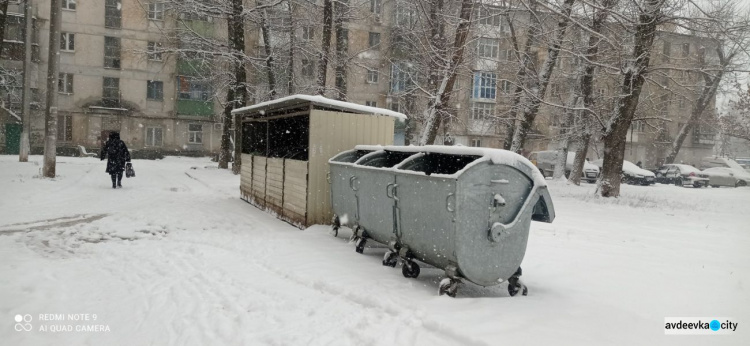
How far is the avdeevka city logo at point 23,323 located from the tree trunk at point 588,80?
13.2 meters

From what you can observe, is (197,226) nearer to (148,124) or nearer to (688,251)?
(688,251)

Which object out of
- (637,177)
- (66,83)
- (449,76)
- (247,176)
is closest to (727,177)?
(637,177)

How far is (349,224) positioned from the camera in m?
7.81

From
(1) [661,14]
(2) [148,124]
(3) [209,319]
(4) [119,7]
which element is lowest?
(3) [209,319]

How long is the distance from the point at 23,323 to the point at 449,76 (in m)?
14.3

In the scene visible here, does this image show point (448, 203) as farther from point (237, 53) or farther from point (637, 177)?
point (637, 177)

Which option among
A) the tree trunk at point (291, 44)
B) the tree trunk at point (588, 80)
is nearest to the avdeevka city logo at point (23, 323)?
the tree trunk at point (588, 80)

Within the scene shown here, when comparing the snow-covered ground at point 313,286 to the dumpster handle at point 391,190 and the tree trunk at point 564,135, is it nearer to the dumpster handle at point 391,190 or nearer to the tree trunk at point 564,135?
the dumpster handle at point 391,190

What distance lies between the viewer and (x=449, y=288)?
516 centimetres

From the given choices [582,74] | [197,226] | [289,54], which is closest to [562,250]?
[197,226]

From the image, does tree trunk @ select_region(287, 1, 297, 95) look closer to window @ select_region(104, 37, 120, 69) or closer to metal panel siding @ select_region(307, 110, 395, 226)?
metal panel siding @ select_region(307, 110, 395, 226)

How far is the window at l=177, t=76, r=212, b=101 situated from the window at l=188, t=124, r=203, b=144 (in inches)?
88.8

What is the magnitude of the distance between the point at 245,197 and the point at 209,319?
361 inches

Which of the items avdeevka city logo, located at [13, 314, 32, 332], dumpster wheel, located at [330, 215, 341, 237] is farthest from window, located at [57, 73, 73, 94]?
avdeevka city logo, located at [13, 314, 32, 332]
